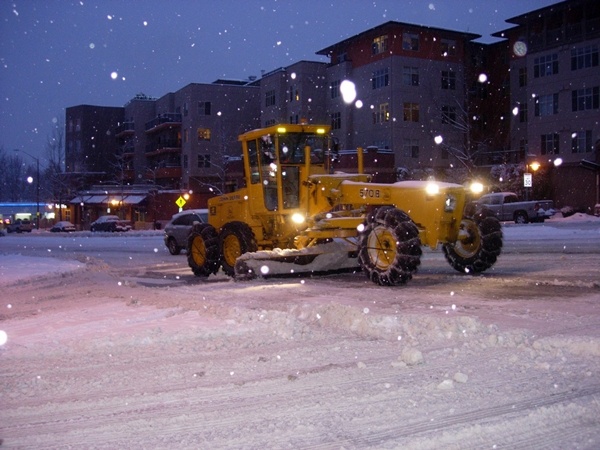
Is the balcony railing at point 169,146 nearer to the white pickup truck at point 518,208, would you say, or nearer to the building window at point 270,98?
the building window at point 270,98

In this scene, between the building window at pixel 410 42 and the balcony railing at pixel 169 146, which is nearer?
the building window at pixel 410 42

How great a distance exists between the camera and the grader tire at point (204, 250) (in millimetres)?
16109

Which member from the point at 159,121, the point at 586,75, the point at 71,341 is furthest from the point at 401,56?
the point at 71,341

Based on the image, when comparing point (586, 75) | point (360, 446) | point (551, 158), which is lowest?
point (360, 446)

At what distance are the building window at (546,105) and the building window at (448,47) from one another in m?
8.90

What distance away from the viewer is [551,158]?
172 ft

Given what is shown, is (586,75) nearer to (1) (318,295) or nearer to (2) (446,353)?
(1) (318,295)

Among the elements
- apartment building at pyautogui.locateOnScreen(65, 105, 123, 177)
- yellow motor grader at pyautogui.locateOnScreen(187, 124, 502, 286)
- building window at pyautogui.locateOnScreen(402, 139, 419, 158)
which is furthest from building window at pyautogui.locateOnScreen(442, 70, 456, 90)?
apartment building at pyautogui.locateOnScreen(65, 105, 123, 177)

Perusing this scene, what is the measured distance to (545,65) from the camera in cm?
5372

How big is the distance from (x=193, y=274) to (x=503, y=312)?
9.97m

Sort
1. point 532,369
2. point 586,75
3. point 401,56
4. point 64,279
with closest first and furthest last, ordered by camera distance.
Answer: point 532,369 < point 64,279 < point 586,75 < point 401,56

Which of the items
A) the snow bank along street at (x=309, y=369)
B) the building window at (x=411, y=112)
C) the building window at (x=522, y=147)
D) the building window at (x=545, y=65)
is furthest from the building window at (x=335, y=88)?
the snow bank along street at (x=309, y=369)

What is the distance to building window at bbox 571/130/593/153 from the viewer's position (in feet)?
165

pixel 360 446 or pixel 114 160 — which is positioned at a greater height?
pixel 114 160
